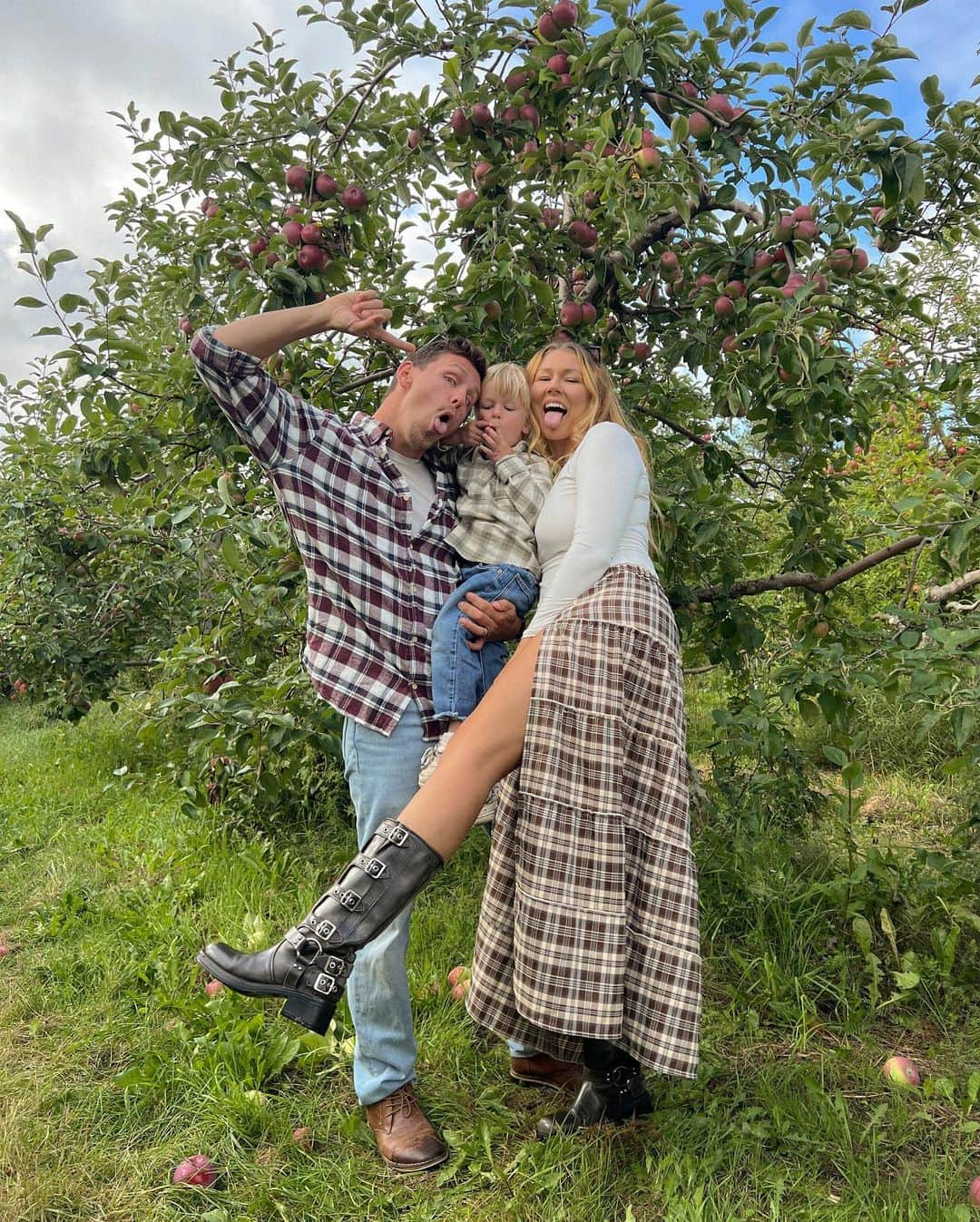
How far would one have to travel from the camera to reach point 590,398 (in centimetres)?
202

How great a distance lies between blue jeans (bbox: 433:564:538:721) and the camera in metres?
1.83

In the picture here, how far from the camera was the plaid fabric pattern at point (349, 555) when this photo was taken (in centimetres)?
182

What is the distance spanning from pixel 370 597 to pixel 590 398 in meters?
0.65

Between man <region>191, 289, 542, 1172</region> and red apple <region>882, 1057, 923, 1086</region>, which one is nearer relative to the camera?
man <region>191, 289, 542, 1172</region>

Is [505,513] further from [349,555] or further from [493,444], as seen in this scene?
[349,555]

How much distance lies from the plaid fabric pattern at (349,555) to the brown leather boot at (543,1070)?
85 cm

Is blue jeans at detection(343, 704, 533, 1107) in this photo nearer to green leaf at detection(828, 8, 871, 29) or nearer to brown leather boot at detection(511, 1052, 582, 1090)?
brown leather boot at detection(511, 1052, 582, 1090)

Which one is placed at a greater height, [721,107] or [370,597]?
[721,107]

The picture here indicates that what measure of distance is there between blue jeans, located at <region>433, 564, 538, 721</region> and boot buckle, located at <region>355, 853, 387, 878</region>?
A: 331 millimetres

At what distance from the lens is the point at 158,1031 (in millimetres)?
2316

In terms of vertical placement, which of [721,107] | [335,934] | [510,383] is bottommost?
[335,934]

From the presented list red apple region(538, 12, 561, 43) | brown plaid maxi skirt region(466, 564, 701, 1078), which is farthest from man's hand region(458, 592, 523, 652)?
red apple region(538, 12, 561, 43)

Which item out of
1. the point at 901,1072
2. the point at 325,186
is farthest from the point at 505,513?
the point at 901,1072

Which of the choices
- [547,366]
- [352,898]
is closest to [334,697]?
[352,898]
